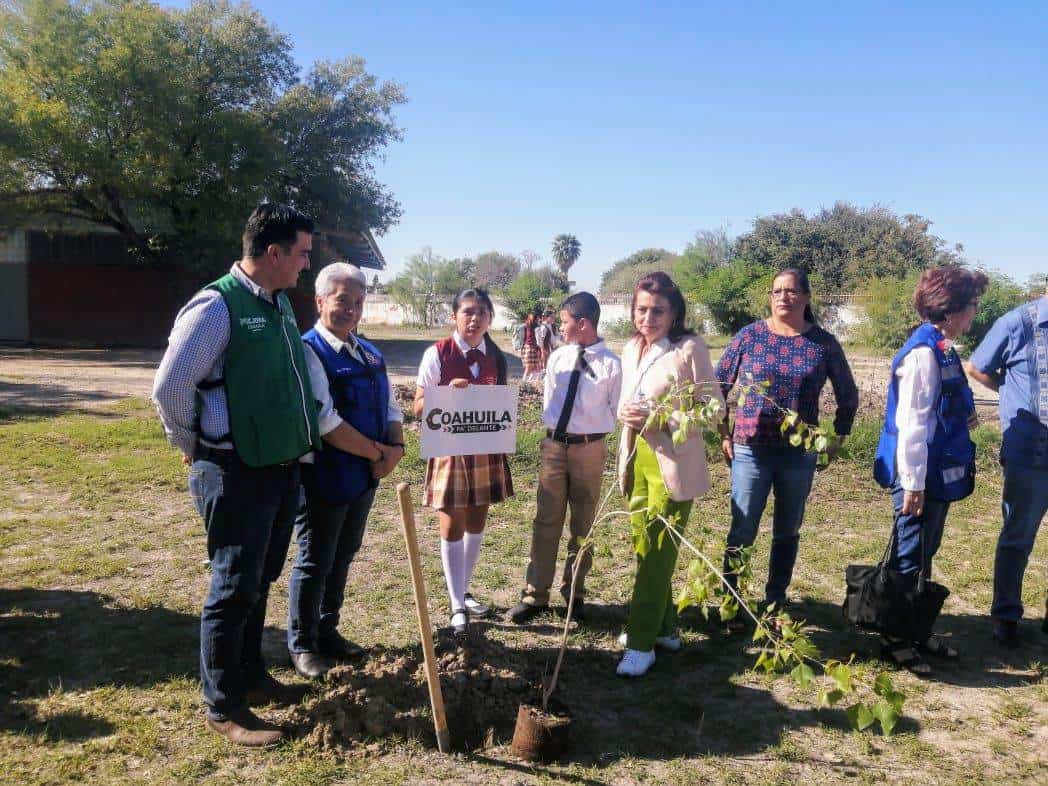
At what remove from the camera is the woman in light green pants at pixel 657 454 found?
140 inches

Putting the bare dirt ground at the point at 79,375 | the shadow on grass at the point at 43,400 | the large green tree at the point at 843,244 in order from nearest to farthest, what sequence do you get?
the shadow on grass at the point at 43,400, the bare dirt ground at the point at 79,375, the large green tree at the point at 843,244

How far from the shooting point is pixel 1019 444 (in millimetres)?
3998

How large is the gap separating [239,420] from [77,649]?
6.13 feet

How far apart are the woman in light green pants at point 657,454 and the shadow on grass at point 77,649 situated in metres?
2.11

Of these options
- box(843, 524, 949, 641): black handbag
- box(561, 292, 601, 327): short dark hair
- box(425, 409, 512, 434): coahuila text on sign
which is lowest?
box(843, 524, 949, 641): black handbag

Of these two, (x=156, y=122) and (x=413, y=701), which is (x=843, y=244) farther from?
(x=413, y=701)

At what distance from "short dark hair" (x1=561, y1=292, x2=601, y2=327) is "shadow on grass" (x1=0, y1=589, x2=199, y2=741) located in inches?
102

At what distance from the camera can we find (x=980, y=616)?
4.46 m

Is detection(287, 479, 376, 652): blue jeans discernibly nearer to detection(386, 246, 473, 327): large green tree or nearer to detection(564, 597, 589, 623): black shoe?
detection(564, 597, 589, 623): black shoe

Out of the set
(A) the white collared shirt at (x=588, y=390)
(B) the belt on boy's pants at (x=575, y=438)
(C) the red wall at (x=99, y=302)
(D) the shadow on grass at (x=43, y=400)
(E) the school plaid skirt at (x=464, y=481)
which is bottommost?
(D) the shadow on grass at (x=43, y=400)

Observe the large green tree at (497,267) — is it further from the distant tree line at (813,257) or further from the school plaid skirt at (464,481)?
the school plaid skirt at (464,481)

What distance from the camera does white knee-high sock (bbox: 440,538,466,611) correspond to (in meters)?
4.11

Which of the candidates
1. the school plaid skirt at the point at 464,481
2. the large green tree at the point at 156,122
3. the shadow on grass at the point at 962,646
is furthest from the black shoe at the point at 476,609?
the large green tree at the point at 156,122

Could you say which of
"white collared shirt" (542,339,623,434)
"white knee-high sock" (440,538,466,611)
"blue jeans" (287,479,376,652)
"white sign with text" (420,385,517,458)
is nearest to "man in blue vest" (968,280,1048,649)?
"white collared shirt" (542,339,623,434)
